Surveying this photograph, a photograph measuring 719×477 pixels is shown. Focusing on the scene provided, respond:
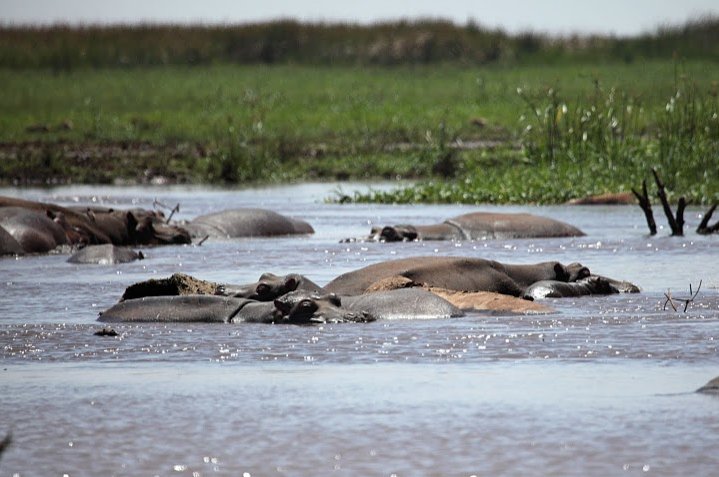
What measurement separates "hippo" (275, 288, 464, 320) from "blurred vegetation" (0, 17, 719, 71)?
1992 inches

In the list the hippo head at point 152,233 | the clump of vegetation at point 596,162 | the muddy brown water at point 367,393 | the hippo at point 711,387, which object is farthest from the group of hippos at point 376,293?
the clump of vegetation at point 596,162

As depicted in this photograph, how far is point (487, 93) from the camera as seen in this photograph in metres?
49.3

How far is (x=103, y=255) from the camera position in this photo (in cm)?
1388

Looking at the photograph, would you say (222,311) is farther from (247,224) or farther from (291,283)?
(247,224)

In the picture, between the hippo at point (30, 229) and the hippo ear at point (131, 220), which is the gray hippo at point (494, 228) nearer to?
the hippo ear at point (131, 220)

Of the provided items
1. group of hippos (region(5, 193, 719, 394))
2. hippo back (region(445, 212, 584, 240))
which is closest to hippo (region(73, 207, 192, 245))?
hippo back (region(445, 212, 584, 240))

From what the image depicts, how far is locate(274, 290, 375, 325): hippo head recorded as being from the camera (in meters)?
9.16

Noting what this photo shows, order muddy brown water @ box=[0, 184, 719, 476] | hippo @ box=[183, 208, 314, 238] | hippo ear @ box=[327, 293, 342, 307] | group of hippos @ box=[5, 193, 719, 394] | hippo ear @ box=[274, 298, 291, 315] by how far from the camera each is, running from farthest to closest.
Result: 1. hippo @ box=[183, 208, 314, 238]
2. hippo ear @ box=[327, 293, 342, 307]
3. group of hippos @ box=[5, 193, 719, 394]
4. hippo ear @ box=[274, 298, 291, 315]
5. muddy brown water @ box=[0, 184, 719, 476]

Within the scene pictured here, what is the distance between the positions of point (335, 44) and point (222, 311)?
55929 mm

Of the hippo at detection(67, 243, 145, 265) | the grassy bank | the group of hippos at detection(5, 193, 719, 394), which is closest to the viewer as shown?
the group of hippos at detection(5, 193, 719, 394)

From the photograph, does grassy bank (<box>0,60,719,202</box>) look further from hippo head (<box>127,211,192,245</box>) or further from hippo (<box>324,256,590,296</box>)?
hippo (<box>324,256,590,296</box>)

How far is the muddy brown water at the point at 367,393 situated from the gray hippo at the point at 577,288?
0.68 ft

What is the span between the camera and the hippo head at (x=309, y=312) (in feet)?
30.0

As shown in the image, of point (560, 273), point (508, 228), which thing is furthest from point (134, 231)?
point (560, 273)
